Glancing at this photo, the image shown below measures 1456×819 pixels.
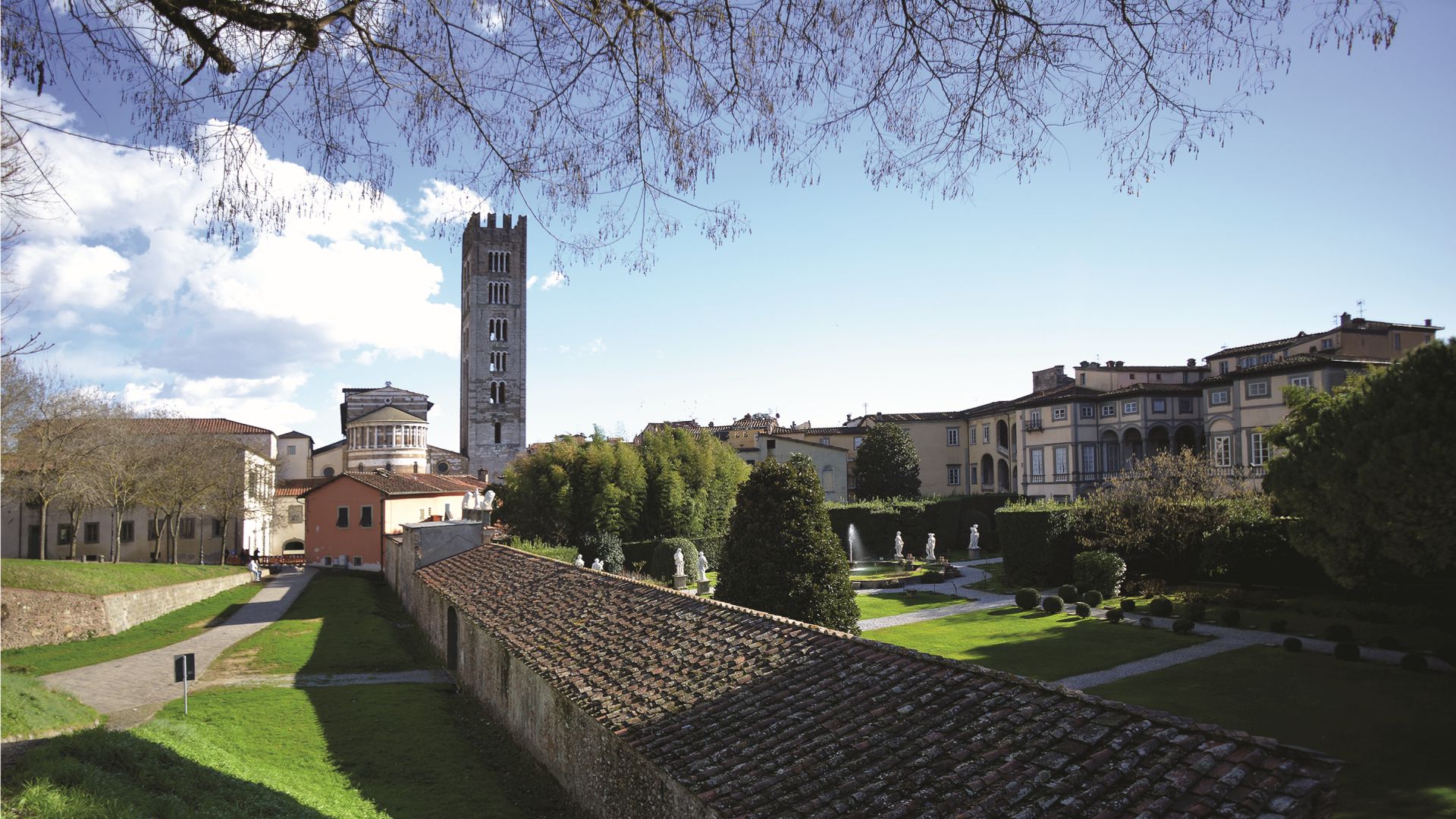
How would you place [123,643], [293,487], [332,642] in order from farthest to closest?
1. [293,487]
2. [123,643]
3. [332,642]

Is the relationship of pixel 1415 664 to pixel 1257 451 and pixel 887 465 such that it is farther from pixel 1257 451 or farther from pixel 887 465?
pixel 887 465

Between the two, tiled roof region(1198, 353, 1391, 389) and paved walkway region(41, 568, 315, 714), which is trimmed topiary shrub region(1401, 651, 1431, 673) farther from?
paved walkway region(41, 568, 315, 714)

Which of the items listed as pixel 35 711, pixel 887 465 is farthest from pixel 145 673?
pixel 887 465

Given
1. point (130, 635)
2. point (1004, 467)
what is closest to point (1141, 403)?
point (1004, 467)

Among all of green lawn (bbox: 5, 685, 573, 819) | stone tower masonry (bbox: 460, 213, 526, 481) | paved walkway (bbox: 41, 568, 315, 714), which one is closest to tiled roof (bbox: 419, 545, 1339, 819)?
green lawn (bbox: 5, 685, 573, 819)

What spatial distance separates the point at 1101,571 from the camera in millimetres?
26812

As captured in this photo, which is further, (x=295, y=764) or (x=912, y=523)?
(x=912, y=523)

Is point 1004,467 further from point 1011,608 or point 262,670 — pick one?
point 262,670

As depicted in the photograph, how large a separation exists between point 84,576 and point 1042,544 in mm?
33789

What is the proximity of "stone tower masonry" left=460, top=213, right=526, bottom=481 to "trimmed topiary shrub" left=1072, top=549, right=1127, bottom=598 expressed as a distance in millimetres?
60865

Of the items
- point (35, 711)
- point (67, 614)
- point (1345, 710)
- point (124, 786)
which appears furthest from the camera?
point (67, 614)

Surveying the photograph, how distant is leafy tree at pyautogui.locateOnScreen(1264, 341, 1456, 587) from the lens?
14039 millimetres

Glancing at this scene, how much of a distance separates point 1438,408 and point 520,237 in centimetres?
8107

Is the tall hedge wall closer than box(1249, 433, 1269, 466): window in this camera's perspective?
No
